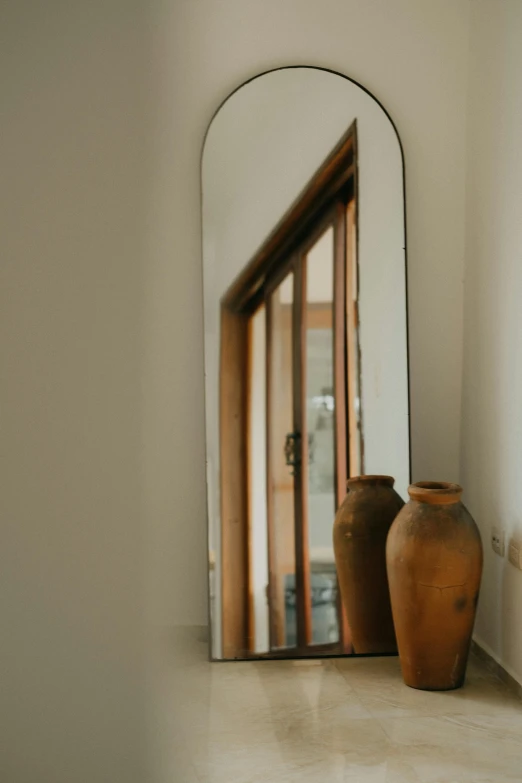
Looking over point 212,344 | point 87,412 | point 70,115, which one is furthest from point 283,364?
point 70,115

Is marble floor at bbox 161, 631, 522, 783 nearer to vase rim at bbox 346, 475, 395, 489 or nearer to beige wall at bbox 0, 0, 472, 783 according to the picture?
beige wall at bbox 0, 0, 472, 783

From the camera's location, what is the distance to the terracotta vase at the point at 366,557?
2.13m

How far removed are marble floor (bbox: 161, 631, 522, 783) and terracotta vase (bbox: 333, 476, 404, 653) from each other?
0.07 metres

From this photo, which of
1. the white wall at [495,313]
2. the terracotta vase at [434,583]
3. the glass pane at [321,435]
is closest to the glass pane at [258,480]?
the glass pane at [321,435]

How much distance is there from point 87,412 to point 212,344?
1.20 ft

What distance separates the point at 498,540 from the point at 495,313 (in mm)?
554

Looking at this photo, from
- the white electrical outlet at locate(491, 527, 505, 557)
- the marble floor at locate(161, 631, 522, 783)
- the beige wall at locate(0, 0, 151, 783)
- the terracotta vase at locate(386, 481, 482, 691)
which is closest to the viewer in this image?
the marble floor at locate(161, 631, 522, 783)

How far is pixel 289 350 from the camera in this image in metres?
2.17

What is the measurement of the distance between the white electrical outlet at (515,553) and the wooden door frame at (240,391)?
0.45m

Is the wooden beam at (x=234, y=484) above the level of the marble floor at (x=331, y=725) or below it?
above

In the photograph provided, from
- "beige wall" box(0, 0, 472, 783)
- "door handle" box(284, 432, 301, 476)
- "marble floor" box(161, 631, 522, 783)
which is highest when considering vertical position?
"beige wall" box(0, 0, 472, 783)

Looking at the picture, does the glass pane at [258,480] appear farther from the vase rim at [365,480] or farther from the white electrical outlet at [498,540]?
the white electrical outlet at [498,540]

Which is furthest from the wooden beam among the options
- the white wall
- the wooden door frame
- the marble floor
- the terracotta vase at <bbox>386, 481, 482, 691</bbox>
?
the white wall

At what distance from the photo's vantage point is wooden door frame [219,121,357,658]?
7.17 feet
